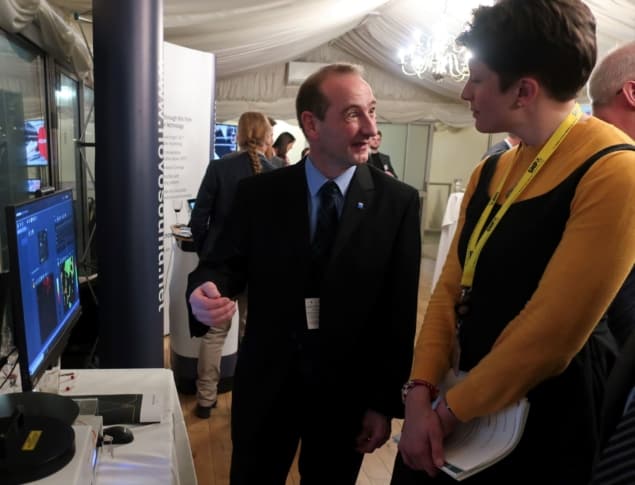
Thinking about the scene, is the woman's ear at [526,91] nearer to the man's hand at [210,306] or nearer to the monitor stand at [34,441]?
the man's hand at [210,306]

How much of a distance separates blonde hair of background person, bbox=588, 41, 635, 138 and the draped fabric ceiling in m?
2.61

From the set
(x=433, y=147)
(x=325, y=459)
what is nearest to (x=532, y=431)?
(x=325, y=459)

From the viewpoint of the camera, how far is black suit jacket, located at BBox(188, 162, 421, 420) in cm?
125

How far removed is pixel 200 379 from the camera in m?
2.86

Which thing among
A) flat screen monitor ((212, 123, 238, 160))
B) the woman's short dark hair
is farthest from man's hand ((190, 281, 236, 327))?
flat screen monitor ((212, 123, 238, 160))

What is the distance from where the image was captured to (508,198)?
3.04ft

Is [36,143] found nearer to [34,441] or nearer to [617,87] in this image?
[34,441]

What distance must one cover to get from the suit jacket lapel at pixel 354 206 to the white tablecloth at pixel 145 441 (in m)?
0.60

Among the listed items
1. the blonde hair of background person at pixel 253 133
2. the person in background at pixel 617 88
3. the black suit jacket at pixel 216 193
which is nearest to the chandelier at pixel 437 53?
the blonde hair of background person at pixel 253 133

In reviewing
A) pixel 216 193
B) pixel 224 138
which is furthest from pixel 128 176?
pixel 224 138

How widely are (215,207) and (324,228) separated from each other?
1.77m

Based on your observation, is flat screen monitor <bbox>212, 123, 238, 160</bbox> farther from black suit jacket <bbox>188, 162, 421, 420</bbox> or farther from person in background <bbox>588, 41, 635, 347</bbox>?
person in background <bbox>588, 41, 635, 347</bbox>

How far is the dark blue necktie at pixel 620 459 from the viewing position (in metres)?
0.47

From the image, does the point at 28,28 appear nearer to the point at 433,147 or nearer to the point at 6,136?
the point at 6,136
